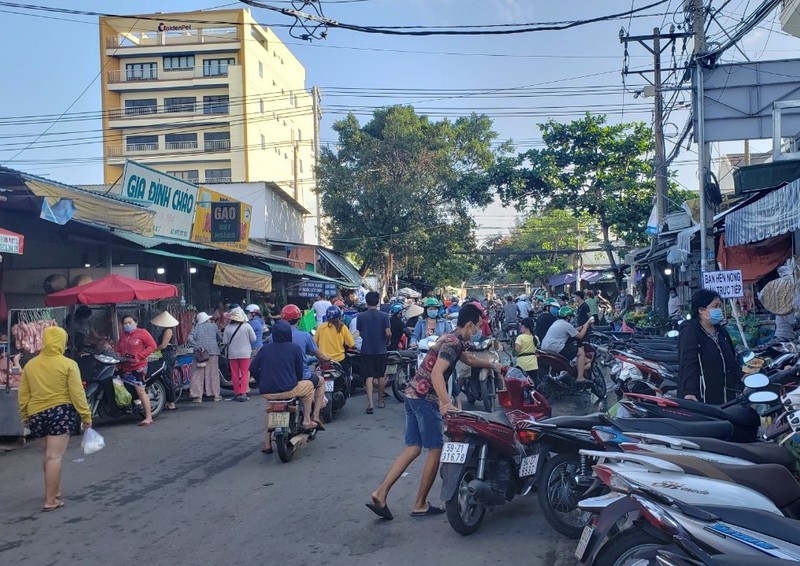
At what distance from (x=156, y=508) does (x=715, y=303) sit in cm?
518

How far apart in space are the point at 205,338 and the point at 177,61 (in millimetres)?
43919

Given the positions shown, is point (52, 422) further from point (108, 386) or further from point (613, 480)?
point (613, 480)

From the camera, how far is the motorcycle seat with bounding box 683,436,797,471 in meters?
4.26

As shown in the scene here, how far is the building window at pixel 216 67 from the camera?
4994 cm

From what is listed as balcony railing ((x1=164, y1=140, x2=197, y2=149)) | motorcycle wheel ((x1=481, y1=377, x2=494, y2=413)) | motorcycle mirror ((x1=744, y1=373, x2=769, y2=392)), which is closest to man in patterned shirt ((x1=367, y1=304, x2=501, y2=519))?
motorcycle mirror ((x1=744, y1=373, x2=769, y2=392))

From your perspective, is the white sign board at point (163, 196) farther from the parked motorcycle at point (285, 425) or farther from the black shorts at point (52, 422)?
the black shorts at point (52, 422)

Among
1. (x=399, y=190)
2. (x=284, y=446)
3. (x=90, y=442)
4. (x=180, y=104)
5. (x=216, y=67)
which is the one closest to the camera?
(x=90, y=442)

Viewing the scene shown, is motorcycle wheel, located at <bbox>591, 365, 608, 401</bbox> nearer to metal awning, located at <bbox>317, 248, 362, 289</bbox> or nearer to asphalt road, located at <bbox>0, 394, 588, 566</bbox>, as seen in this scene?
asphalt road, located at <bbox>0, 394, 588, 566</bbox>

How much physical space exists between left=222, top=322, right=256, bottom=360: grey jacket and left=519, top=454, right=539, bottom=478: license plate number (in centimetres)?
793

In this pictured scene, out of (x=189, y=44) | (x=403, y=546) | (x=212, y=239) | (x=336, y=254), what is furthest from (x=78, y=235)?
(x=189, y=44)

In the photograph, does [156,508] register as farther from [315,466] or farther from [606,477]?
[606,477]

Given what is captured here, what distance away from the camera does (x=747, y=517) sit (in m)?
3.19

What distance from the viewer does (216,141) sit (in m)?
49.7

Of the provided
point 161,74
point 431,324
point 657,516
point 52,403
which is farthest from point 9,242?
point 161,74
